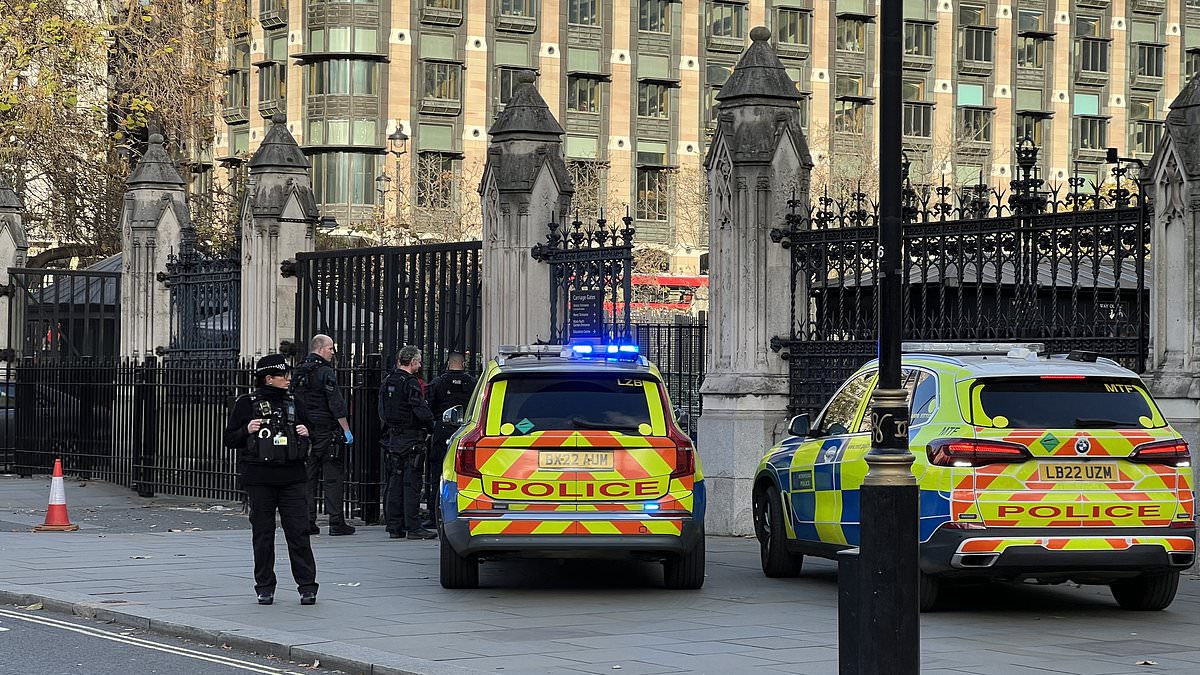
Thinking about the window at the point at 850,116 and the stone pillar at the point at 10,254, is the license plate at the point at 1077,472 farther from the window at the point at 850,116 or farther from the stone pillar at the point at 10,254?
the window at the point at 850,116

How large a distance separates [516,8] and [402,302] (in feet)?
185

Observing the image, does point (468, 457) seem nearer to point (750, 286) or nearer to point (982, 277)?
point (982, 277)

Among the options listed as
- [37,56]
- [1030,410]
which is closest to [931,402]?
[1030,410]

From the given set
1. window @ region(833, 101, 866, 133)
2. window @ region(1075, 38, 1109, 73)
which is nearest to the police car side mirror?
window @ region(833, 101, 866, 133)

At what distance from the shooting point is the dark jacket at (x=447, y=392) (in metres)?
17.6

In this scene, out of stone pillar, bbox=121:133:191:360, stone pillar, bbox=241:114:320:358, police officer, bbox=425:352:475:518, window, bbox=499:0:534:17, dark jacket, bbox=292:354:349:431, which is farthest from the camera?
window, bbox=499:0:534:17

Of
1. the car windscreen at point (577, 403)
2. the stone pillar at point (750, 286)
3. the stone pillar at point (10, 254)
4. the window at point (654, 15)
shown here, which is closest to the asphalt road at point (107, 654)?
the car windscreen at point (577, 403)

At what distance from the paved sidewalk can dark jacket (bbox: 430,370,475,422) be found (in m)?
1.63

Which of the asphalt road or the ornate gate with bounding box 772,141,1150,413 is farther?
the ornate gate with bounding box 772,141,1150,413

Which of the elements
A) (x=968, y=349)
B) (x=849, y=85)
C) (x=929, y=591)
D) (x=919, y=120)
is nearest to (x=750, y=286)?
(x=968, y=349)

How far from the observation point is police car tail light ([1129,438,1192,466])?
1180 centimetres

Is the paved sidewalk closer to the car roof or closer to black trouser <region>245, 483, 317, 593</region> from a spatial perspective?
black trouser <region>245, 483, 317, 593</region>

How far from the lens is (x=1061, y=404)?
12.0 m

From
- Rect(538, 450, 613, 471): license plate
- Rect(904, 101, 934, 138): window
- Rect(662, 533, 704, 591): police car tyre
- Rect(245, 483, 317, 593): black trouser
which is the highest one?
Rect(904, 101, 934, 138): window
